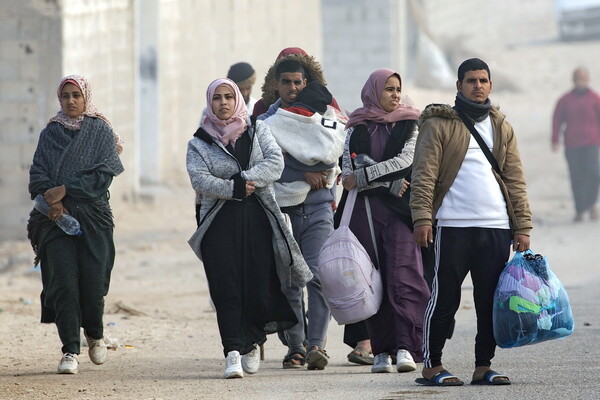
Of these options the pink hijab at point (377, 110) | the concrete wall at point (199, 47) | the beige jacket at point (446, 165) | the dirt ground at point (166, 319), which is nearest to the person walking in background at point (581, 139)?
the dirt ground at point (166, 319)

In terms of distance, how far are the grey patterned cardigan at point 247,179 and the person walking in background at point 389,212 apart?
412mm

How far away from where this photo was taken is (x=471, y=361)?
7.42 m

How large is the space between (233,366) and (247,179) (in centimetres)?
97

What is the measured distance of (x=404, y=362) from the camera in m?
7.00

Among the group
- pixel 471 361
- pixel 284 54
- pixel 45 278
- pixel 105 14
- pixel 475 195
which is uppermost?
pixel 105 14

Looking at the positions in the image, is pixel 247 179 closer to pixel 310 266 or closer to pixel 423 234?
pixel 310 266

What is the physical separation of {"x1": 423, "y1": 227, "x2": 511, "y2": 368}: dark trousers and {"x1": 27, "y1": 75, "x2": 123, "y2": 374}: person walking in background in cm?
189

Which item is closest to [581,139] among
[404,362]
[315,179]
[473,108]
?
[315,179]

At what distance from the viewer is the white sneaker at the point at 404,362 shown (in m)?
7.00

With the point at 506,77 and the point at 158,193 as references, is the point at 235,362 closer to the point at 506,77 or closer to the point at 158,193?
the point at 158,193

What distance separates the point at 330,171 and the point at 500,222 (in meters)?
1.51

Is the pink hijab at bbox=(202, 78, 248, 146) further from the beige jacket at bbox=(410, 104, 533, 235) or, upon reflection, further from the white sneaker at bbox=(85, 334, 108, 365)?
the white sneaker at bbox=(85, 334, 108, 365)

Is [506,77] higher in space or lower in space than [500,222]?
higher

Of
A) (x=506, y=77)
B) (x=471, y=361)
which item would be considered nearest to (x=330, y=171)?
(x=471, y=361)
